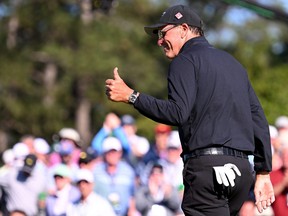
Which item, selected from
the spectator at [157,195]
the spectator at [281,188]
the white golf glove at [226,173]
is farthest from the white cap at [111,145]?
the white golf glove at [226,173]

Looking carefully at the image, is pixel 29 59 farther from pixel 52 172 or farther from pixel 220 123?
pixel 220 123

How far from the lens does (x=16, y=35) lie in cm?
4350

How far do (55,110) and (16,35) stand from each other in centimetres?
489

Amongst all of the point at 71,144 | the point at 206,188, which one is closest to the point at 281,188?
the point at 206,188

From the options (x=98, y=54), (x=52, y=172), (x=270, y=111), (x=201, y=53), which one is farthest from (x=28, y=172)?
(x=98, y=54)

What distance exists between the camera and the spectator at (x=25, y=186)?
12547mm

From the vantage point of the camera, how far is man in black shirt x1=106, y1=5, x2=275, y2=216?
5.86 metres

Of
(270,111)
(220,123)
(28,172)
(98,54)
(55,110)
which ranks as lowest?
(55,110)

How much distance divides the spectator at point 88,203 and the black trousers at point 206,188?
478cm

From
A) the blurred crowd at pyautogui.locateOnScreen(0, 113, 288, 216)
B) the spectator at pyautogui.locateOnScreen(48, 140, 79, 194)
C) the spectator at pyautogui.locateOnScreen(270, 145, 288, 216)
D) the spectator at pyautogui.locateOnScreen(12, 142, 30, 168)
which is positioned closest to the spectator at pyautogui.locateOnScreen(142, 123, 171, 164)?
the blurred crowd at pyautogui.locateOnScreen(0, 113, 288, 216)

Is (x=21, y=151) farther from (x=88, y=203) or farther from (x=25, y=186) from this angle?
(x=88, y=203)

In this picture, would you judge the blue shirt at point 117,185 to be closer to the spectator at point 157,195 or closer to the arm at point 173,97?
the spectator at point 157,195

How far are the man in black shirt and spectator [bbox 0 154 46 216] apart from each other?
22.0ft

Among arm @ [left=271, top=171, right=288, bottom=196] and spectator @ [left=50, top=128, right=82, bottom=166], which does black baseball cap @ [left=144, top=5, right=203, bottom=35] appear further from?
spectator @ [left=50, top=128, right=82, bottom=166]
